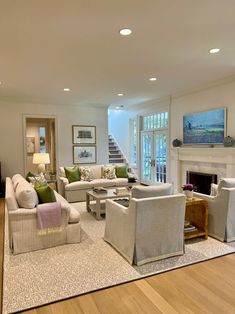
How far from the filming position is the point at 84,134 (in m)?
7.96

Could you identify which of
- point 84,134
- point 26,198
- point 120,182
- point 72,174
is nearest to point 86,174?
point 72,174

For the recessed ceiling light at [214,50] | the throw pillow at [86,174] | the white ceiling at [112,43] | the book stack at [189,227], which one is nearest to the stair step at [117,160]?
the throw pillow at [86,174]

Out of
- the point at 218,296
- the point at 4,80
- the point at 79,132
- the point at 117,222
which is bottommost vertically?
the point at 218,296

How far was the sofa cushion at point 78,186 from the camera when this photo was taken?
570 centimetres

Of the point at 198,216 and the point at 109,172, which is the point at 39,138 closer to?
the point at 109,172

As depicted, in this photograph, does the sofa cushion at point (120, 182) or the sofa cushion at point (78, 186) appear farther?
the sofa cushion at point (120, 182)

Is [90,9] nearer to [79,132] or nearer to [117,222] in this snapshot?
[117,222]

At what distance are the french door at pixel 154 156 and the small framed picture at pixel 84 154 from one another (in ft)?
5.96

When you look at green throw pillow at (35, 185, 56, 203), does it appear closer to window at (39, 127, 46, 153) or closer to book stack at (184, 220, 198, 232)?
book stack at (184, 220, 198, 232)

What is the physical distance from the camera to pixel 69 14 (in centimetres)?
260

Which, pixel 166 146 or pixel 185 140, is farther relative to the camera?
pixel 166 146

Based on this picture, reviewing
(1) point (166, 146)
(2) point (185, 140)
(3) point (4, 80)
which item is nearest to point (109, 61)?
(3) point (4, 80)

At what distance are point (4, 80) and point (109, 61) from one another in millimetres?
2502

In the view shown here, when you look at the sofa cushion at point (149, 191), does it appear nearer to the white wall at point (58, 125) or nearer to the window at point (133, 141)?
the white wall at point (58, 125)
